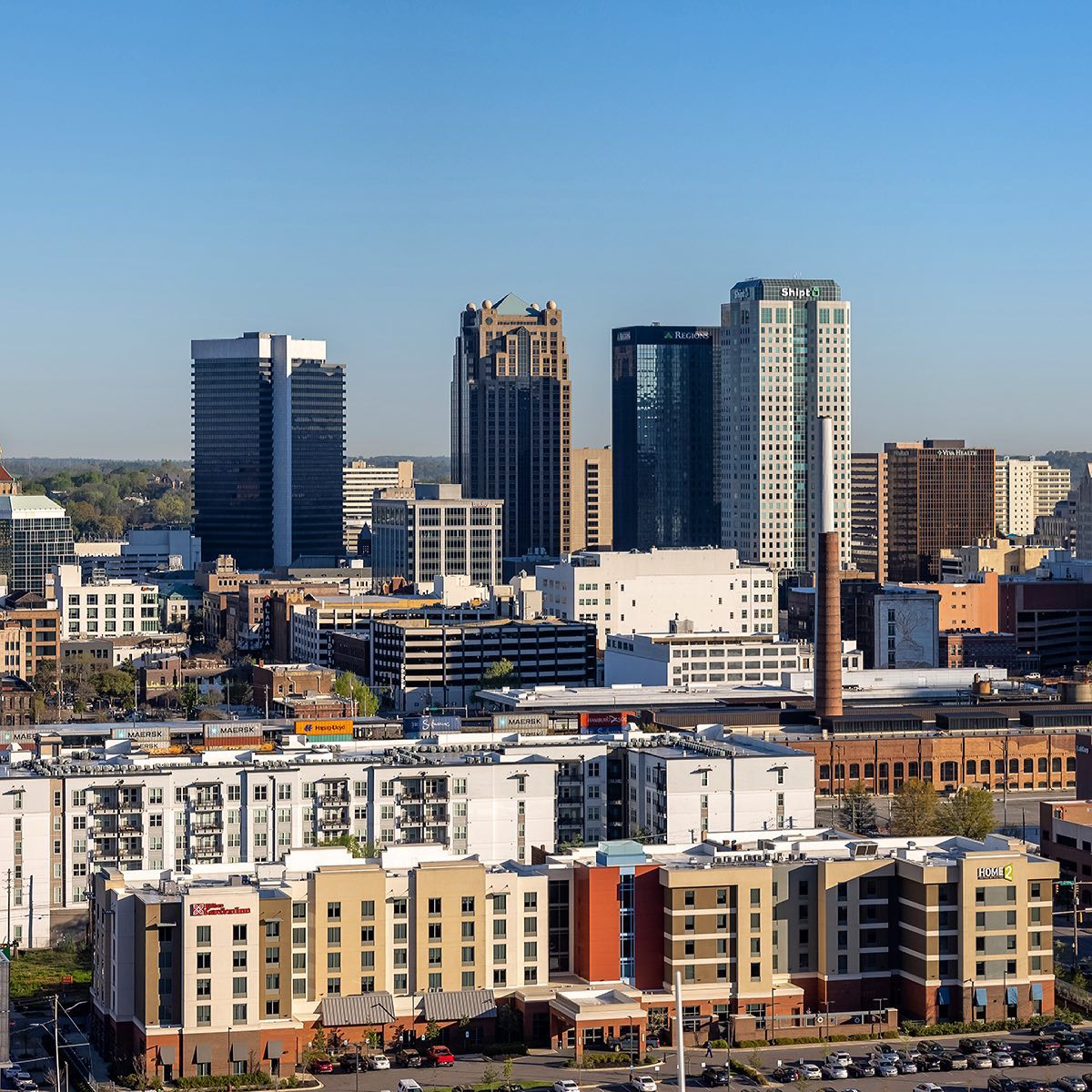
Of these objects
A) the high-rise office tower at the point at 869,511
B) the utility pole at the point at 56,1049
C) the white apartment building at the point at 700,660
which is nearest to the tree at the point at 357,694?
the white apartment building at the point at 700,660

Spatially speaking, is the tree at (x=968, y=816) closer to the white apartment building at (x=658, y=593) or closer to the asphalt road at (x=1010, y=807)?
the asphalt road at (x=1010, y=807)

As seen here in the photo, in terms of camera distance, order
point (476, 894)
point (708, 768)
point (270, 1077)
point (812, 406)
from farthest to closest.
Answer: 1. point (812, 406)
2. point (708, 768)
3. point (476, 894)
4. point (270, 1077)

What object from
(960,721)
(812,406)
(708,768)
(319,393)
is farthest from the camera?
(319,393)

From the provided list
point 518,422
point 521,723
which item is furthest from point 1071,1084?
point 518,422

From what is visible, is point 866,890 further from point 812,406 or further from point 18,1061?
point 812,406

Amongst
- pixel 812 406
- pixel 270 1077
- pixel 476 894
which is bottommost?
pixel 270 1077

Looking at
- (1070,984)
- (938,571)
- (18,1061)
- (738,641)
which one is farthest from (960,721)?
(938,571)

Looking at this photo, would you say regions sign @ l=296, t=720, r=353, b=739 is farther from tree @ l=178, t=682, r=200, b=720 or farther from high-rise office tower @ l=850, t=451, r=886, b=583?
high-rise office tower @ l=850, t=451, r=886, b=583

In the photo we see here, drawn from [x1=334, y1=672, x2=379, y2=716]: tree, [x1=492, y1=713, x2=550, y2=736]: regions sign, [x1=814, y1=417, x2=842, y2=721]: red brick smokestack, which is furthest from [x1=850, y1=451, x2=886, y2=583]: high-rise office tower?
[x1=492, y1=713, x2=550, y2=736]: regions sign
